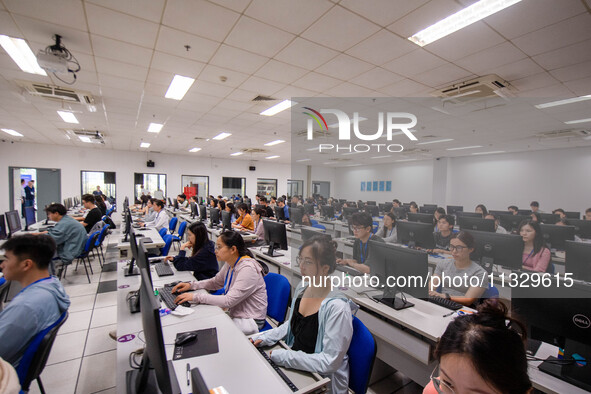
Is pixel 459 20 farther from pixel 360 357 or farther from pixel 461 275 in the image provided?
pixel 360 357

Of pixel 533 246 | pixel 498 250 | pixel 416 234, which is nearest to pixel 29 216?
pixel 416 234

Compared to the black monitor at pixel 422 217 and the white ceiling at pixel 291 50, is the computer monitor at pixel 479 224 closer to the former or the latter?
the black monitor at pixel 422 217

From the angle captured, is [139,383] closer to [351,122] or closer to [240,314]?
[240,314]

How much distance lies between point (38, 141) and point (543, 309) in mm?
13561

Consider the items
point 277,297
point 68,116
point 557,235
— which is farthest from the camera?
point 68,116

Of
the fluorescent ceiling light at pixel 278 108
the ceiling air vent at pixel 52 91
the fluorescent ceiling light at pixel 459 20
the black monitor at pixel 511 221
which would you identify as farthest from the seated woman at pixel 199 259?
the black monitor at pixel 511 221

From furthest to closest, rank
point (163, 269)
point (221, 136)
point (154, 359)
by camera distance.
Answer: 1. point (221, 136)
2. point (163, 269)
3. point (154, 359)

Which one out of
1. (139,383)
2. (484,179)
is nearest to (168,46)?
(139,383)

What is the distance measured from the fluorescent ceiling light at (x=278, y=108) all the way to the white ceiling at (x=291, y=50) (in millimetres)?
170

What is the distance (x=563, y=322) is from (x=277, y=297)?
1698mm

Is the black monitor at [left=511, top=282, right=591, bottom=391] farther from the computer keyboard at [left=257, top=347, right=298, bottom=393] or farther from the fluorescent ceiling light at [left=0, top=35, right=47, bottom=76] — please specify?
the fluorescent ceiling light at [left=0, top=35, right=47, bottom=76]

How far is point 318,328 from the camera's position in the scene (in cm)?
154

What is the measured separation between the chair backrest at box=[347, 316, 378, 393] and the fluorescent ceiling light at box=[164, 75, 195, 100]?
13.0 feet

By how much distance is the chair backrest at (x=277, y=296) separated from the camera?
6.79 feet
